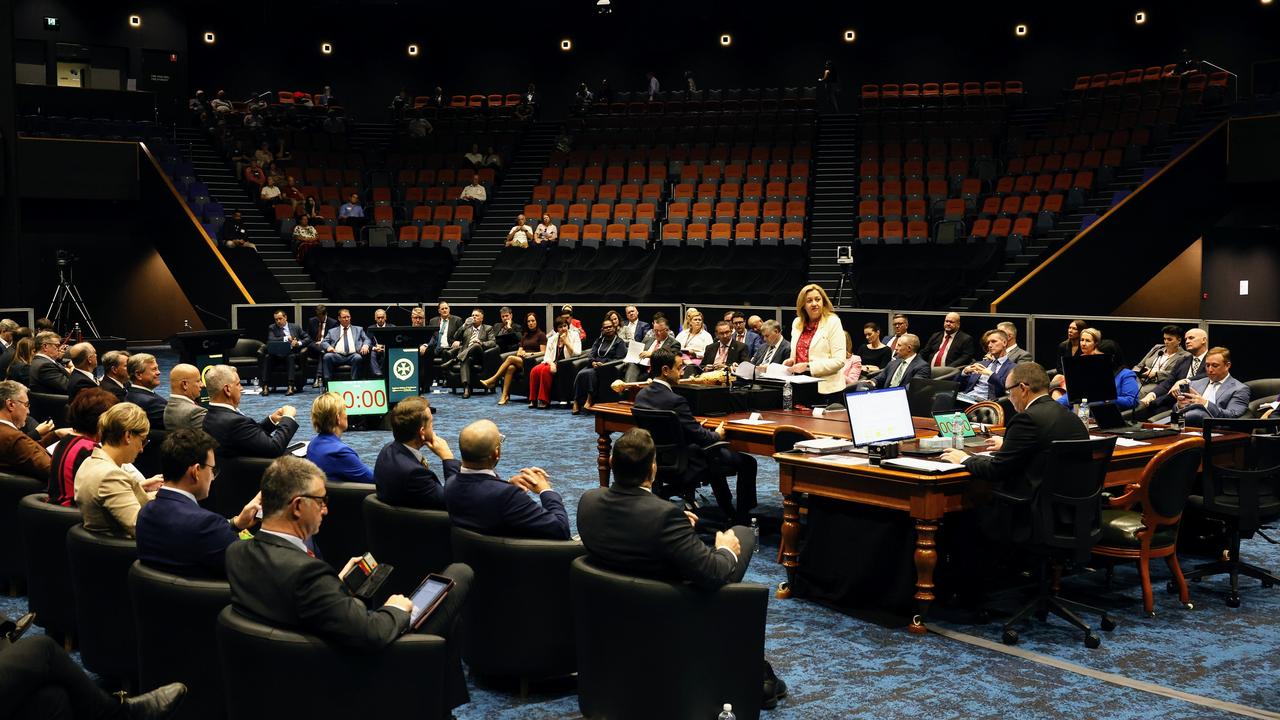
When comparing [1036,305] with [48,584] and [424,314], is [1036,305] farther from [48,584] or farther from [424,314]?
[48,584]

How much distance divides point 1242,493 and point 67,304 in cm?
2228

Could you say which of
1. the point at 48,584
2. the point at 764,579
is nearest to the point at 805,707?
the point at 764,579

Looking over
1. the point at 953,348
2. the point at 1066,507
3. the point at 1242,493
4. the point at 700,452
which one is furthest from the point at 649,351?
the point at 1066,507

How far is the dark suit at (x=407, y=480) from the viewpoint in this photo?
470cm

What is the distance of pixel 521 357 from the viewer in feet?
48.2

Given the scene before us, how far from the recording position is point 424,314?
56.6 ft

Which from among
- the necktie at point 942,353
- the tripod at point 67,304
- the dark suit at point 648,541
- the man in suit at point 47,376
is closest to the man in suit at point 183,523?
the dark suit at point 648,541

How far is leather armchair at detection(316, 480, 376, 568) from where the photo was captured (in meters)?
5.21

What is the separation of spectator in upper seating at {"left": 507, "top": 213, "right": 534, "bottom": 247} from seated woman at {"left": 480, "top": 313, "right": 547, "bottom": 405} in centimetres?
430

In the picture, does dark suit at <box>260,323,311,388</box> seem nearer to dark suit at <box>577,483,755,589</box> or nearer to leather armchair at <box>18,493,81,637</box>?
leather armchair at <box>18,493,81,637</box>

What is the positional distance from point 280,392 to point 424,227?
6031 millimetres

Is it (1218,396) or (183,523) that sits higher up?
(1218,396)

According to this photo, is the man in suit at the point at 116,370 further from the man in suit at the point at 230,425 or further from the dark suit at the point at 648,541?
the dark suit at the point at 648,541

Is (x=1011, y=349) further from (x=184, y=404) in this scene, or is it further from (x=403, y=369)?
(x=184, y=404)
